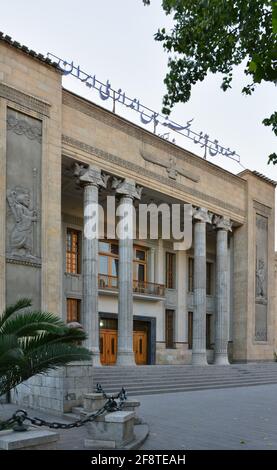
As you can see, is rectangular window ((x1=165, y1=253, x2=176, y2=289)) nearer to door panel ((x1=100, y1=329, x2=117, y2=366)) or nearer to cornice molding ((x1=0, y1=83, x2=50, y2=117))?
door panel ((x1=100, y1=329, x2=117, y2=366))

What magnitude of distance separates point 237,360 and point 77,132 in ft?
50.0

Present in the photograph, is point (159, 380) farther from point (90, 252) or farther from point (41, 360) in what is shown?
point (41, 360)

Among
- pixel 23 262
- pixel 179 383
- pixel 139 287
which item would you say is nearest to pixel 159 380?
pixel 179 383

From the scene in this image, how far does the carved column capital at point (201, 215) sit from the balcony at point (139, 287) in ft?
14.7

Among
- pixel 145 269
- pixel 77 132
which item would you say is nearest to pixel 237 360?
pixel 145 269

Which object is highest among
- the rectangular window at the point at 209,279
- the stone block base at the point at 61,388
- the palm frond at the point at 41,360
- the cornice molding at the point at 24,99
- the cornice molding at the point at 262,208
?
the cornice molding at the point at 24,99

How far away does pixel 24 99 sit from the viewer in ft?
60.3

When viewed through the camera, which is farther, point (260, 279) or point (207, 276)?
point (207, 276)

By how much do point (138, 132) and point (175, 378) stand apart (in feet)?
33.2

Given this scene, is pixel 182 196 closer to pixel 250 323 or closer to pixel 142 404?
pixel 250 323

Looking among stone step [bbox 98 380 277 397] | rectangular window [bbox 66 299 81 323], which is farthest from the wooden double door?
stone step [bbox 98 380 277 397]

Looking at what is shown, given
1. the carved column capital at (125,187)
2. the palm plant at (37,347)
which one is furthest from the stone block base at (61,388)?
the carved column capital at (125,187)

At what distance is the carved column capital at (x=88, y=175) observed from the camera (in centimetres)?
2088

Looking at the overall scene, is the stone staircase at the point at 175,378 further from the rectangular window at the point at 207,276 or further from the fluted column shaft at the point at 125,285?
the rectangular window at the point at 207,276
